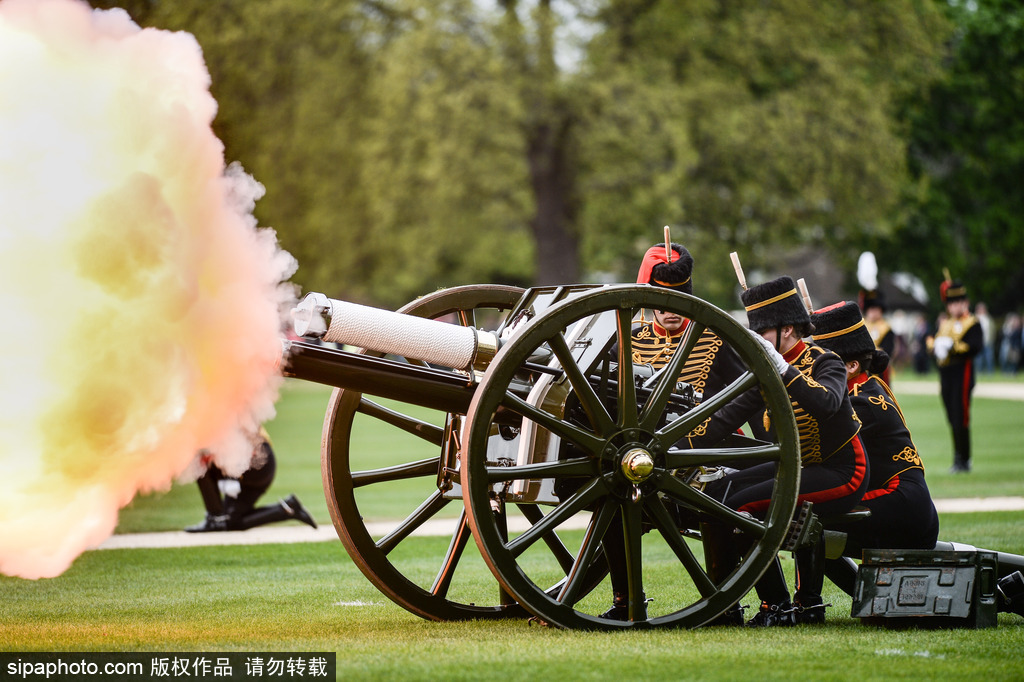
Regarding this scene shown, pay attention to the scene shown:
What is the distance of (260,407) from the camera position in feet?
18.2

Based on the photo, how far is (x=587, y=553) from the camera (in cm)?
Result: 539

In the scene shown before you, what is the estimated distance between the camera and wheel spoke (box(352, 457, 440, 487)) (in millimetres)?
6234

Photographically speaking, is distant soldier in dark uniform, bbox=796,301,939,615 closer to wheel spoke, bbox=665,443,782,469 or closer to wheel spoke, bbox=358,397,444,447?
wheel spoke, bbox=665,443,782,469

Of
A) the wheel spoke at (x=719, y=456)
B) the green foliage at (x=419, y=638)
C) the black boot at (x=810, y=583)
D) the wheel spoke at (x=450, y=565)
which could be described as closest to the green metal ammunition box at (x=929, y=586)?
the green foliage at (x=419, y=638)

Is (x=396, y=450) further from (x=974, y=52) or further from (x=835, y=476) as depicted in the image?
(x=974, y=52)

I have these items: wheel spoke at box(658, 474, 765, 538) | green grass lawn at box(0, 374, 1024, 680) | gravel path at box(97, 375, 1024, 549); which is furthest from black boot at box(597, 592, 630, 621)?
gravel path at box(97, 375, 1024, 549)

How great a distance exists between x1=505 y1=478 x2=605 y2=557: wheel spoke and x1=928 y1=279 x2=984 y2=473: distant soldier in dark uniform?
10.0 meters

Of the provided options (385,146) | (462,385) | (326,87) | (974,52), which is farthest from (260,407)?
(974,52)

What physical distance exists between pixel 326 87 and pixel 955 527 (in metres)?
26.9

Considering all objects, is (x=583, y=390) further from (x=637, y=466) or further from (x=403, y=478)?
(x=403, y=478)

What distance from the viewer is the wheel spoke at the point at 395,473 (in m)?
6.23

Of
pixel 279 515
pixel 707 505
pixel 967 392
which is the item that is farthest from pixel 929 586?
pixel 967 392

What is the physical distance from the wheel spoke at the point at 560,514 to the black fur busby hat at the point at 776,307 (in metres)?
1.44

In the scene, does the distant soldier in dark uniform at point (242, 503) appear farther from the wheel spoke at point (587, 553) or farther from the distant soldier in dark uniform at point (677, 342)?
the wheel spoke at point (587, 553)
